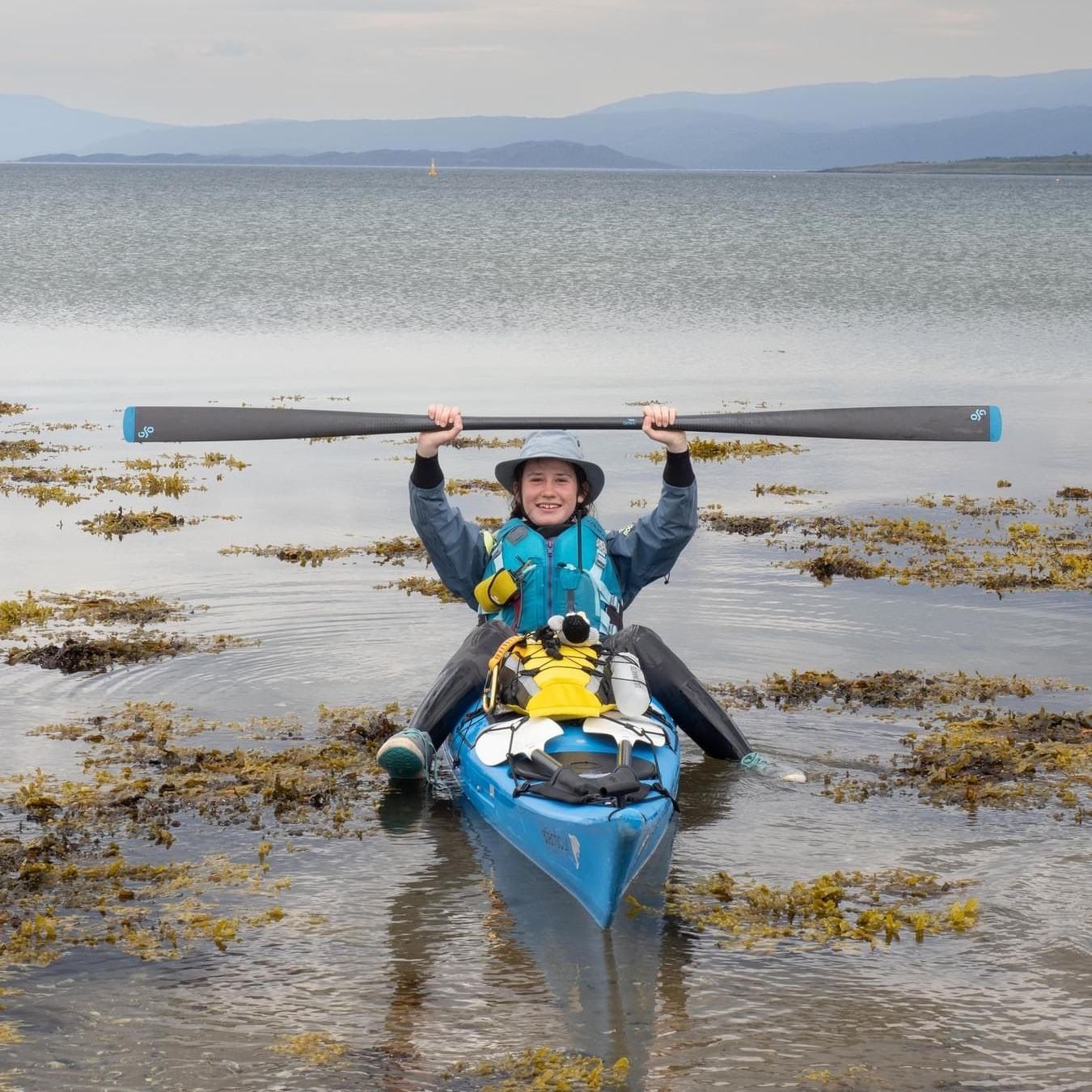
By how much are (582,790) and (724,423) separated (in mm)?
3511

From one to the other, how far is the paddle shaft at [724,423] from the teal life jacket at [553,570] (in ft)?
3.99

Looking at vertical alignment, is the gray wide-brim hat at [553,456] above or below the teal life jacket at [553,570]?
above

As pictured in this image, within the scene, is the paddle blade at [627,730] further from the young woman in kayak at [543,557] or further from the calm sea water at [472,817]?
the young woman in kayak at [543,557]

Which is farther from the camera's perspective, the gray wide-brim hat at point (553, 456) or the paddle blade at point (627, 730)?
the gray wide-brim hat at point (553, 456)

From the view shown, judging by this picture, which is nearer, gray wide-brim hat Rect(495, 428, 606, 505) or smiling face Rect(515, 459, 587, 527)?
gray wide-brim hat Rect(495, 428, 606, 505)

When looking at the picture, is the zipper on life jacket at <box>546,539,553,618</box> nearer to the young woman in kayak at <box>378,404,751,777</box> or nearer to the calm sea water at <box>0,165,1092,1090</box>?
the young woman in kayak at <box>378,404,751,777</box>

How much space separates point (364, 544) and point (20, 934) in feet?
26.9

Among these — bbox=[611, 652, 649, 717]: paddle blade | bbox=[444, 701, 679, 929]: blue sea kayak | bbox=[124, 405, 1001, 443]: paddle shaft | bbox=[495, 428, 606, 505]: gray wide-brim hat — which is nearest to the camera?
bbox=[444, 701, 679, 929]: blue sea kayak

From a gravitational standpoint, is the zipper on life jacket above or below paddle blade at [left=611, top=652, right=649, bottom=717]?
above

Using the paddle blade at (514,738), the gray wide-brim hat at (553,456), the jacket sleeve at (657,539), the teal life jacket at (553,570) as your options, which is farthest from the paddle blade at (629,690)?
the gray wide-brim hat at (553,456)

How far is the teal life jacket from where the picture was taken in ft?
28.9

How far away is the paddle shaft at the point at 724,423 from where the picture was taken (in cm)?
997

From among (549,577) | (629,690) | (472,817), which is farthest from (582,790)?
(549,577)

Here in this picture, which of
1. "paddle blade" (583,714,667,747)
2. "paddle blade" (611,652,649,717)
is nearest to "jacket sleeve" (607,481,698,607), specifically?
"paddle blade" (611,652,649,717)
